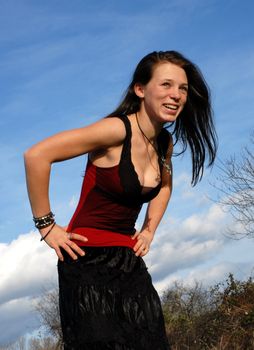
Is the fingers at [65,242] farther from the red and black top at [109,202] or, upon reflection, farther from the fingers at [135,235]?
the fingers at [135,235]

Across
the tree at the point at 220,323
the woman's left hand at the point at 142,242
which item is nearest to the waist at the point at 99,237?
the woman's left hand at the point at 142,242

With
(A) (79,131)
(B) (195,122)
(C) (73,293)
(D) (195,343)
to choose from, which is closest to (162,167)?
(B) (195,122)

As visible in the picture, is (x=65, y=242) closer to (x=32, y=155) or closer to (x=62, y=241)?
(x=62, y=241)

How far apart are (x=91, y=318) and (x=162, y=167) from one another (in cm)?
107

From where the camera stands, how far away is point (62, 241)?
141 inches

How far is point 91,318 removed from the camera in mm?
3416

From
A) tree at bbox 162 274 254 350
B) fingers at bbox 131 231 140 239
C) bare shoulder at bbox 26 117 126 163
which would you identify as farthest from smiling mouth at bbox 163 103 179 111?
tree at bbox 162 274 254 350

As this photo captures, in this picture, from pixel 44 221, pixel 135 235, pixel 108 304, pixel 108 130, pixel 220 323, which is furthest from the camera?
pixel 220 323

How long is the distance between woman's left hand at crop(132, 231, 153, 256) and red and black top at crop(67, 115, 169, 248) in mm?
65

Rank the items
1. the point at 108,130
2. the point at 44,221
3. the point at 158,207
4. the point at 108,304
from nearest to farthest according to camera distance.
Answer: the point at 108,304 → the point at 108,130 → the point at 44,221 → the point at 158,207

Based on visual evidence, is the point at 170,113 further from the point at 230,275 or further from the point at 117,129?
the point at 230,275

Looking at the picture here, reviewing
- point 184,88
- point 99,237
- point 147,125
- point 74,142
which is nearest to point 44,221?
point 99,237

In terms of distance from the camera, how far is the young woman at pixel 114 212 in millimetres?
3436

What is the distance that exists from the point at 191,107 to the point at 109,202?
882 millimetres
